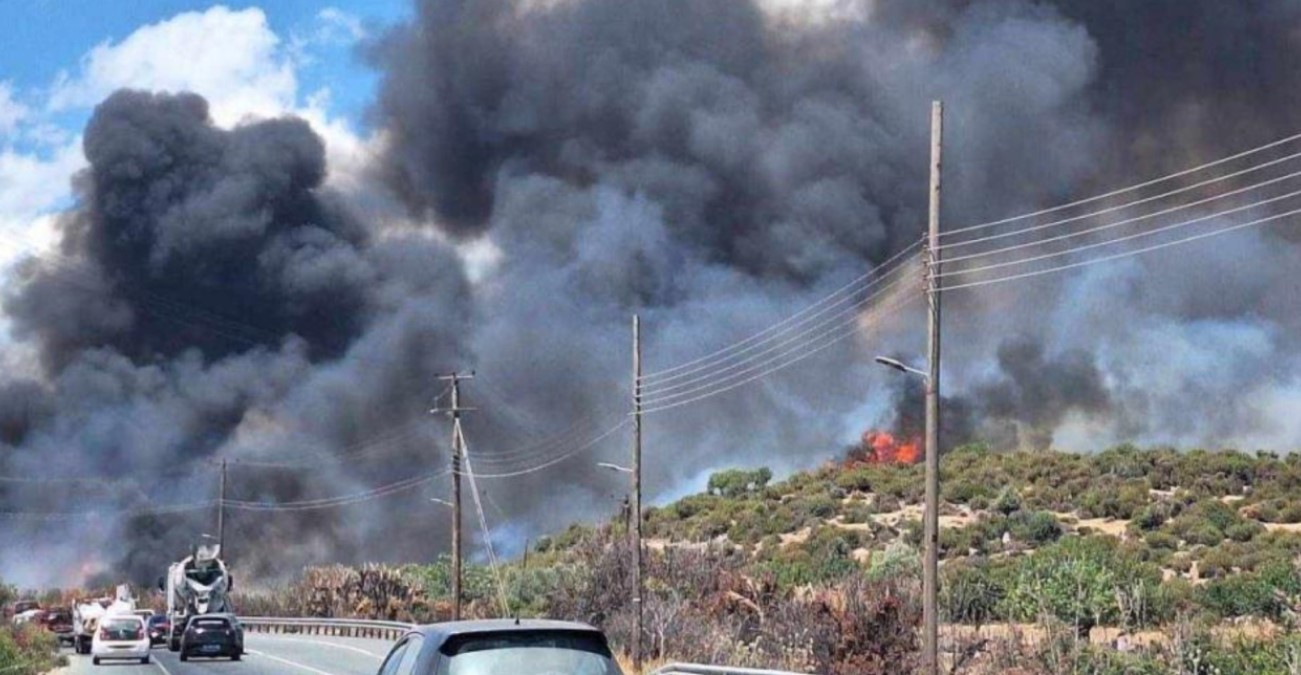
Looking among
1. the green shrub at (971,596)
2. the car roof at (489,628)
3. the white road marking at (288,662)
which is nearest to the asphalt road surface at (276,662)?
the white road marking at (288,662)

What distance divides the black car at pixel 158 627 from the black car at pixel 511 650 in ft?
169

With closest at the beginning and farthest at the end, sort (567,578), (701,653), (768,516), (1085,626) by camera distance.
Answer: (701,653) → (1085,626) → (567,578) → (768,516)

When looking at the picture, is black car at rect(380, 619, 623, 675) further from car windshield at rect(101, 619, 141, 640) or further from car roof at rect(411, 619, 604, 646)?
car windshield at rect(101, 619, 141, 640)

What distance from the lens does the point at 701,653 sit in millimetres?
38500

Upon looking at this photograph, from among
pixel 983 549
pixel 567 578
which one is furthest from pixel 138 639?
pixel 983 549

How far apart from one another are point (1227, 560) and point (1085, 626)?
23.4m

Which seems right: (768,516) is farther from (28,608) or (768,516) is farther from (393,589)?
(28,608)

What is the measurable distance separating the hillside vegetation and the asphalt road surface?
593 centimetres

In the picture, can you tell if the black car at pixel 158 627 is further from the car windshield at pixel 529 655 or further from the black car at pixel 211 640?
the car windshield at pixel 529 655

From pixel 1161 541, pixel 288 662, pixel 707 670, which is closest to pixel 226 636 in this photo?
pixel 288 662

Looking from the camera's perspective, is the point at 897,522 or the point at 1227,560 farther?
the point at 897,522

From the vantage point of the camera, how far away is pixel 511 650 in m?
13.3

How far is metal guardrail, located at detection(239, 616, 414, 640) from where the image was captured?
61250 mm

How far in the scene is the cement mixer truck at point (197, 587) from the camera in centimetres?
5991
